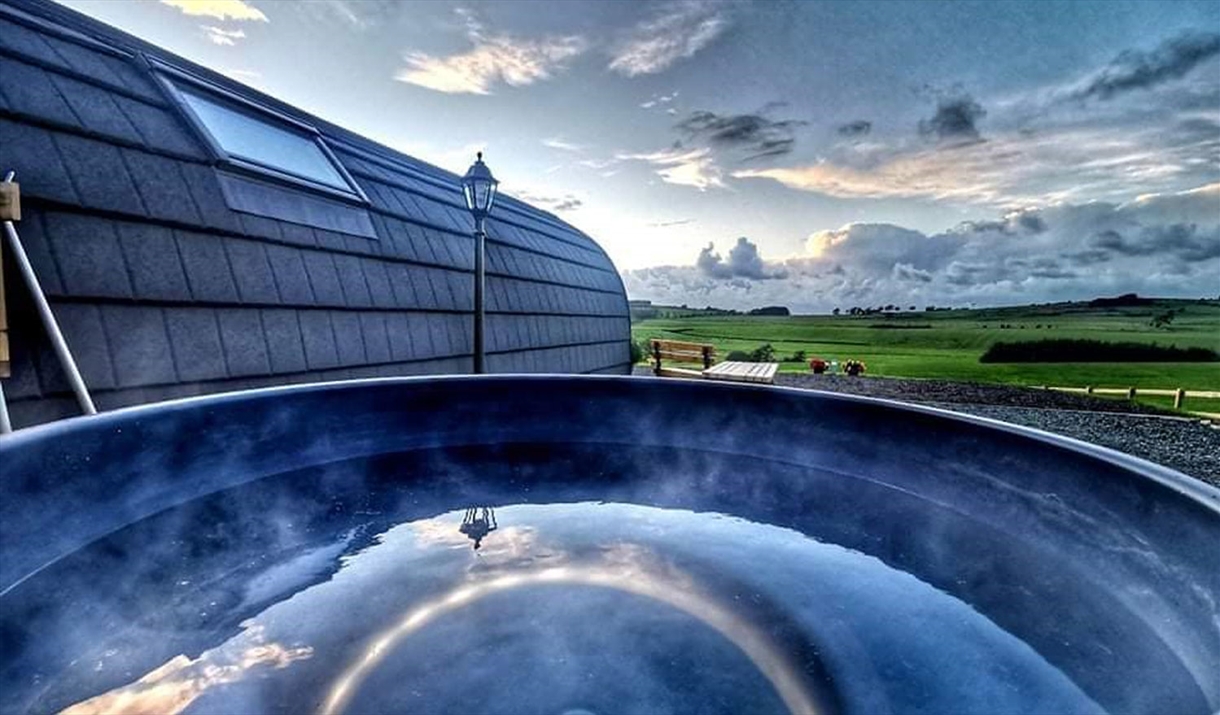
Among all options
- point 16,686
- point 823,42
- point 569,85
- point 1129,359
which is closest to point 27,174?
point 16,686

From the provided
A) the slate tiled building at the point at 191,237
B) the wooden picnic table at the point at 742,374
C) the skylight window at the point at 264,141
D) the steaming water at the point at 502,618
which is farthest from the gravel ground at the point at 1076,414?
the skylight window at the point at 264,141

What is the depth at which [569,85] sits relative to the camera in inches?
338

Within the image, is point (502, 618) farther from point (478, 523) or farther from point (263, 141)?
point (263, 141)

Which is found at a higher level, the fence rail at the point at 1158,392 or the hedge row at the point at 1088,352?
the hedge row at the point at 1088,352

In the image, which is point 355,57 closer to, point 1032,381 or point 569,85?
point 569,85

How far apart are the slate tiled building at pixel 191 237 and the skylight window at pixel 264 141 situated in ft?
0.06

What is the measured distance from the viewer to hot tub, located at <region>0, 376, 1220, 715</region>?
1.06 metres

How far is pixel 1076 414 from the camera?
10.0m

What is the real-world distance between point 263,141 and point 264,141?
0.06 feet

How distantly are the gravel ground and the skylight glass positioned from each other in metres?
9.09

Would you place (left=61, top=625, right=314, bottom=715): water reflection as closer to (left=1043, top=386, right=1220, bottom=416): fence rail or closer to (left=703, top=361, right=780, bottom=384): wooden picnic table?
(left=703, top=361, right=780, bottom=384): wooden picnic table

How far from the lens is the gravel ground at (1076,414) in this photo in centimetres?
693

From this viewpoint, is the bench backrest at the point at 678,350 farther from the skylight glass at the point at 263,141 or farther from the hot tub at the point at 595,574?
the hot tub at the point at 595,574

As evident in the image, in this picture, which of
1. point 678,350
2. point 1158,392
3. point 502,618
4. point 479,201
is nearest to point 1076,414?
point 1158,392
